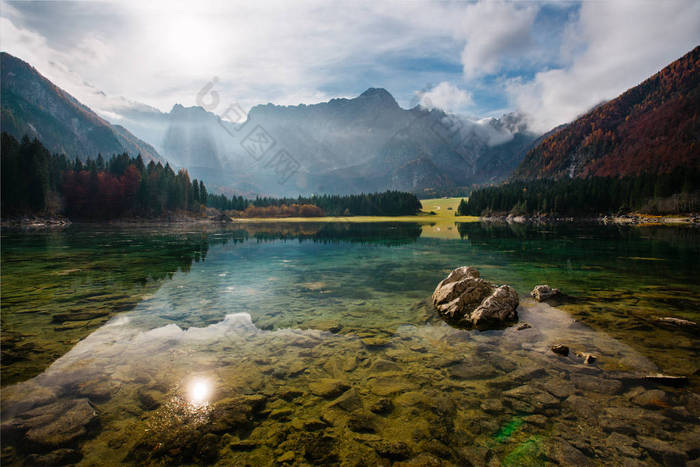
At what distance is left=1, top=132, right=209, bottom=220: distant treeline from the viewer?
98.6 meters

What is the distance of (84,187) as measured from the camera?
12075 centimetres

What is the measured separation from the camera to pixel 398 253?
4338cm

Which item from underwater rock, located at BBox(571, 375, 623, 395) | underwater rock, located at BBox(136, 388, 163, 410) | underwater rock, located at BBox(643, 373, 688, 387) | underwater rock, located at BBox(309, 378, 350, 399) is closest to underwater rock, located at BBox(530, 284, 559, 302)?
underwater rock, located at BBox(643, 373, 688, 387)

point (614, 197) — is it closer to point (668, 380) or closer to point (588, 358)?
point (588, 358)

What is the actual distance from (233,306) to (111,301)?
733 cm

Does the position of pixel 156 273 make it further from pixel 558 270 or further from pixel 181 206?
pixel 181 206

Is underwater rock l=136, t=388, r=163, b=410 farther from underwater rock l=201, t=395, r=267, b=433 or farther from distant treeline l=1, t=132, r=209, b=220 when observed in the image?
distant treeline l=1, t=132, r=209, b=220

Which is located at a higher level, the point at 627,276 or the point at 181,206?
the point at 181,206

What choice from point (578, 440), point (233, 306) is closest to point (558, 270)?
point (578, 440)

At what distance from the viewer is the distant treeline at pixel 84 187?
98562 mm

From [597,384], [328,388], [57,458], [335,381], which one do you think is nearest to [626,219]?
[597,384]

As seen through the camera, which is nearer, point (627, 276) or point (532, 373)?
point (532, 373)

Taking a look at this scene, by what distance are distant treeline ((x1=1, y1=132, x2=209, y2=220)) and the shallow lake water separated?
115 metres

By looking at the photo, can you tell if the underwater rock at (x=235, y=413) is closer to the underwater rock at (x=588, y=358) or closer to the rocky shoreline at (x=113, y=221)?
the underwater rock at (x=588, y=358)
